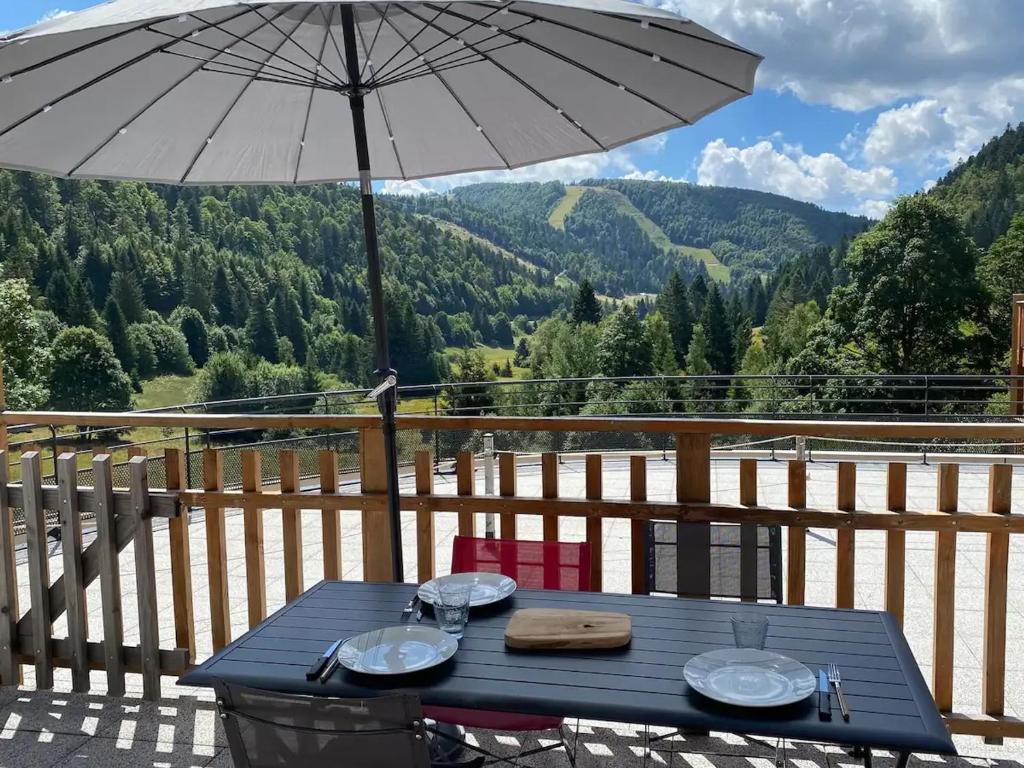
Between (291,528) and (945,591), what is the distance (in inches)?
79.9

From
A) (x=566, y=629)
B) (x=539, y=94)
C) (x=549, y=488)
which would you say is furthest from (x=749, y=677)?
(x=539, y=94)

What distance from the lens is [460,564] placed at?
7.73ft

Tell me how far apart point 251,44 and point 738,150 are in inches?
5282

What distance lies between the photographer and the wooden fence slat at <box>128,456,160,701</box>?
2652 mm

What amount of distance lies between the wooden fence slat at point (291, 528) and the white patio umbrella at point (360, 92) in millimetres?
412

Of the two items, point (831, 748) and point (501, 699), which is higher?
point (501, 699)

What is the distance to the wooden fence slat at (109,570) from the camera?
2654mm

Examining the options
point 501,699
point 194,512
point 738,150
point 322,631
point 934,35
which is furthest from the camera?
point 738,150

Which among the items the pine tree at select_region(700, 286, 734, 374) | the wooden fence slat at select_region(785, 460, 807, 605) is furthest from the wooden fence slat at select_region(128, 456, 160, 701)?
the pine tree at select_region(700, 286, 734, 374)

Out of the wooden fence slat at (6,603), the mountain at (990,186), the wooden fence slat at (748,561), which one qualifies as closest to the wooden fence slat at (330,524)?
the wooden fence slat at (6,603)

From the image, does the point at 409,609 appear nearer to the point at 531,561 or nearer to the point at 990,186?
the point at 531,561

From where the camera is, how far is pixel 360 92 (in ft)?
7.73

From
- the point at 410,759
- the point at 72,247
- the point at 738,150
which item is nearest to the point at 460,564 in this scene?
the point at 410,759

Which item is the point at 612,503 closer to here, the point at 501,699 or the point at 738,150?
the point at 501,699
